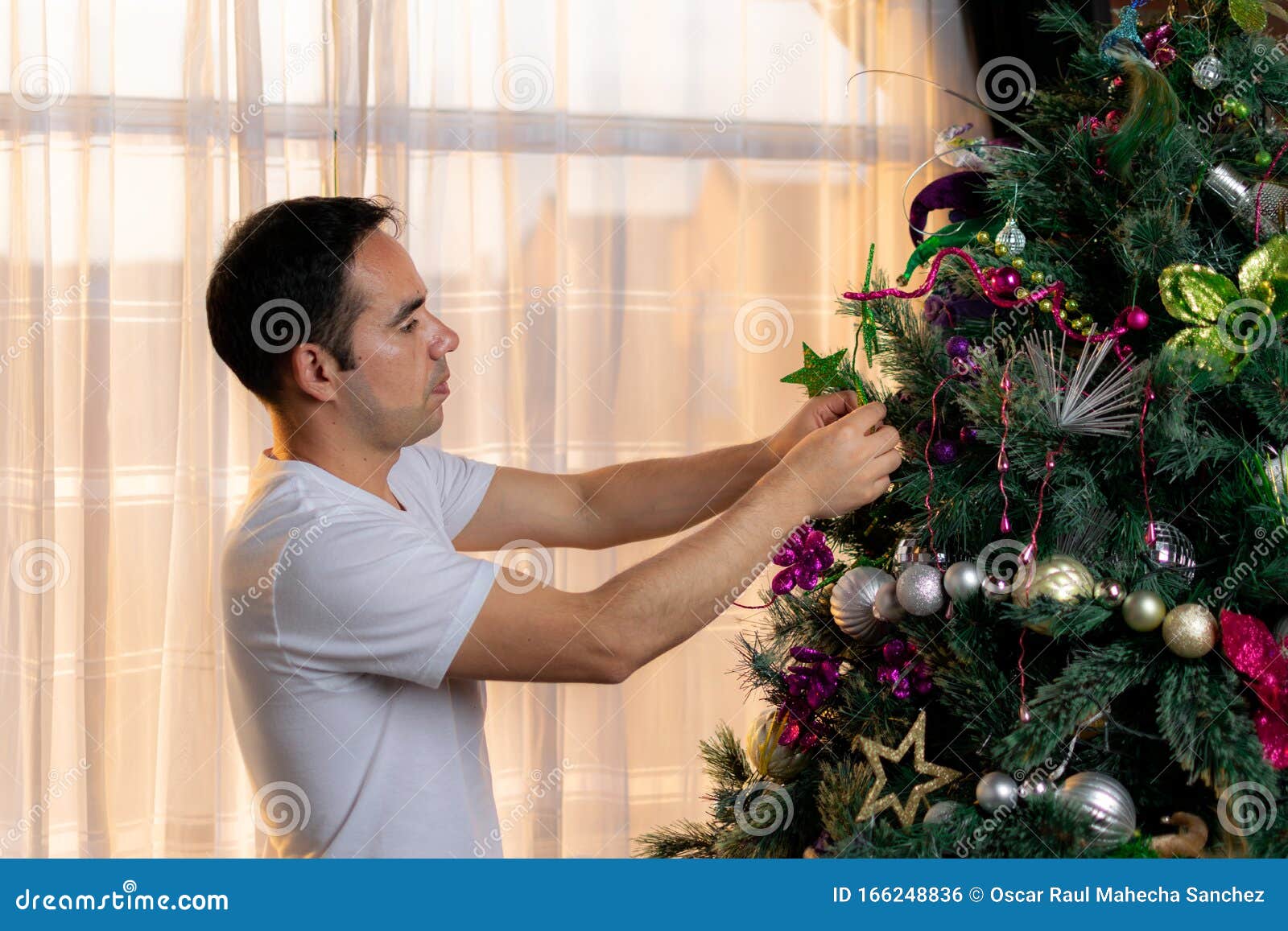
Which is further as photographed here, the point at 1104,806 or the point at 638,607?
the point at 638,607

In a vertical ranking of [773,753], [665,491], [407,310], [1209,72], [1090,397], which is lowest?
[773,753]

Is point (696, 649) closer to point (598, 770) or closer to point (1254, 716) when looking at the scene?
point (598, 770)

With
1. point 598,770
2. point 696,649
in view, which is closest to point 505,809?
point 598,770

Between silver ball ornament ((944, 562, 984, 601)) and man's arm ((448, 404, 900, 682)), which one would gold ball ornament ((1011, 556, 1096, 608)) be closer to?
silver ball ornament ((944, 562, 984, 601))

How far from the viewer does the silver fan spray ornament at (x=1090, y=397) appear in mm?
875

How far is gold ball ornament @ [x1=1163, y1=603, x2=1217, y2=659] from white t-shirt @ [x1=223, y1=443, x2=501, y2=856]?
0.63 meters

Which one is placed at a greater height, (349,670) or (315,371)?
(315,371)

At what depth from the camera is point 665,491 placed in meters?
1.51

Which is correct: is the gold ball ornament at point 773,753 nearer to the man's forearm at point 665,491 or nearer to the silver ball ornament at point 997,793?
the silver ball ornament at point 997,793

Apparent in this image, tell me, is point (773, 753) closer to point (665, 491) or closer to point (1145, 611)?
point (1145, 611)

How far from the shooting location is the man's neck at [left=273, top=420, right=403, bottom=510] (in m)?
1.31

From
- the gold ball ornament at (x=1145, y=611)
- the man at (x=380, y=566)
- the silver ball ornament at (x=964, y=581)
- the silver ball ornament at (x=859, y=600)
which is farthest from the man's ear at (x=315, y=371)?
the gold ball ornament at (x=1145, y=611)

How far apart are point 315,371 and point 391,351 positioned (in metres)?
0.09

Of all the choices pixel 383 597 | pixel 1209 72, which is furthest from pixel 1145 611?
pixel 383 597
